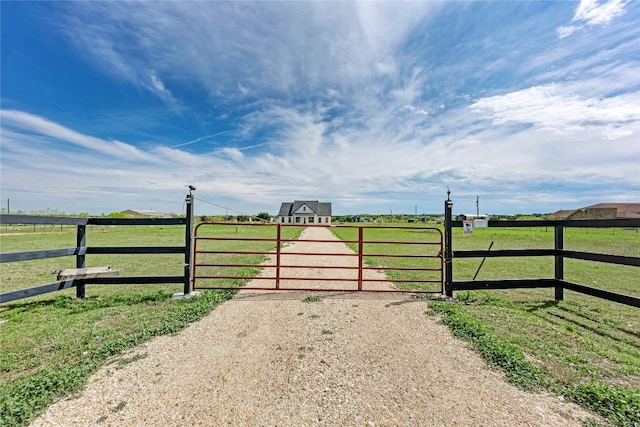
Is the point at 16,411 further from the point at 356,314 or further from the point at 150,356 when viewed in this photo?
the point at 356,314

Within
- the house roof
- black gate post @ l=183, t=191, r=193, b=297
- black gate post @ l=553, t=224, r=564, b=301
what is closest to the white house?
the house roof

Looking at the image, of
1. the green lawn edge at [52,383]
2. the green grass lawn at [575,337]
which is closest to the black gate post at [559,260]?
the green grass lawn at [575,337]

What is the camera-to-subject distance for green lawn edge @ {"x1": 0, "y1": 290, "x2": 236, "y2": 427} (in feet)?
8.14

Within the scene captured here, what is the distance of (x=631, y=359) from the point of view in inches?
137

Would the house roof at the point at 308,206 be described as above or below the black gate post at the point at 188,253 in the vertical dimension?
above

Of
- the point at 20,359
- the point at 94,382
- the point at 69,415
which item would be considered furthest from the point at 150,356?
the point at 20,359

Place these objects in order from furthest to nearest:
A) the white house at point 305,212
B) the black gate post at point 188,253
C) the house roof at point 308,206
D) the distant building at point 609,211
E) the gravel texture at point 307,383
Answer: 1. the house roof at point 308,206
2. the white house at point 305,212
3. the distant building at point 609,211
4. the black gate post at point 188,253
5. the gravel texture at point 307,383

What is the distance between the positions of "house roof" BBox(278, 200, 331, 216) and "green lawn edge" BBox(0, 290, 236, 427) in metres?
52.7

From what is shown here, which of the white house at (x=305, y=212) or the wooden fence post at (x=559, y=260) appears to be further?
the white house at (x=305, y=212)

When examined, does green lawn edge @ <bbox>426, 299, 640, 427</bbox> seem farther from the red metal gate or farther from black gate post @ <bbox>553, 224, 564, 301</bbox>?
black gate post @ <bbox>553, 224, 564, 301</bbox>

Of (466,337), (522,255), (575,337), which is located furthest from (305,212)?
(575,337)

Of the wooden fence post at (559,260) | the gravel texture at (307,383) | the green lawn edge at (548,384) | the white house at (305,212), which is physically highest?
the white house at (305,212)

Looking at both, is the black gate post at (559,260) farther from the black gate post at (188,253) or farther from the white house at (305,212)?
the white house at (305,212)

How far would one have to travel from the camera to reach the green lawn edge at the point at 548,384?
2.52 metres
